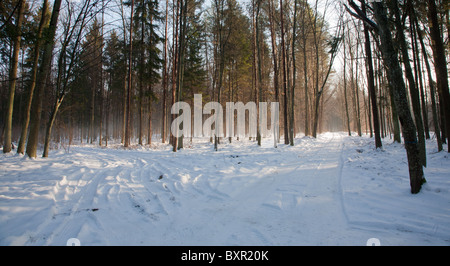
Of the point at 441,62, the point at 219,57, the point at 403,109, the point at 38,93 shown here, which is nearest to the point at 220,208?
the point at 403,109

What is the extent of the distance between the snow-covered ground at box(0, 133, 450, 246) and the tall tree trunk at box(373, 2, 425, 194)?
31cm

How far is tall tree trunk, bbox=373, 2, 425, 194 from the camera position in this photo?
399 centimetres

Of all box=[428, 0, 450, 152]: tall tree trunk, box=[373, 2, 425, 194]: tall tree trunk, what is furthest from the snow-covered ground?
box=[428, 0, 450, 152]: tall tree trunk

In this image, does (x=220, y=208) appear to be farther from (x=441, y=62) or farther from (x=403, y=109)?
(x=441, y=62)

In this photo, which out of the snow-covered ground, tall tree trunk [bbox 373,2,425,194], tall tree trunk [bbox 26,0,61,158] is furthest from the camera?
tall tree trunk [bbox 26,0,61,158]

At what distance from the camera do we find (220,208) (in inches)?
144

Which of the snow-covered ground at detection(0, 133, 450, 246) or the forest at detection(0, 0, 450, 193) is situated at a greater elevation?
the forest at detection(0, 0, 450, 193)

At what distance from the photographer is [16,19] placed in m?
8.99

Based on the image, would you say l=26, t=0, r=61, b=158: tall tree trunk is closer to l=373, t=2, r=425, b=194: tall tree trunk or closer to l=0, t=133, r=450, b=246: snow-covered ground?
l=0, t=133, r=450, b=246: snow-covered ground

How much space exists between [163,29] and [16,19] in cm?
977
